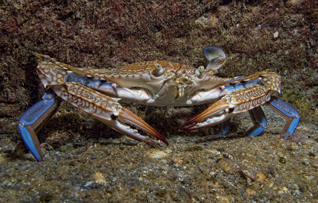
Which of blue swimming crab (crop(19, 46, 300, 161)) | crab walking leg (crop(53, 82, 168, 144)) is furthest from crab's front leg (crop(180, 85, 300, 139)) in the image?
crab walking leg (crop(53, 82, 168, 144))

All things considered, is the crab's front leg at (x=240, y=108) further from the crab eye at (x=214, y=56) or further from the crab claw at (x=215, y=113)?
the crab eye at (x=214, y=56)

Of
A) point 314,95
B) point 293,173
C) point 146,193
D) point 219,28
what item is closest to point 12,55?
point 146,193

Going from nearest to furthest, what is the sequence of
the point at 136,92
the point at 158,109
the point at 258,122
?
1. the point at 136,92
2. the point at 258,122
3. the point at 158,109

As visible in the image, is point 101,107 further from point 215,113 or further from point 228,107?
point 228,107

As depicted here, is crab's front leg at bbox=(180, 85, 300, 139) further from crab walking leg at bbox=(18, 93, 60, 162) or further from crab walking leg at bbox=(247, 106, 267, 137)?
crab walking leg at bbox=(18, 93, 60, 162)

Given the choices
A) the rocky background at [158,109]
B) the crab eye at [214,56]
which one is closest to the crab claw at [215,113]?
the rocky background at [158,109]

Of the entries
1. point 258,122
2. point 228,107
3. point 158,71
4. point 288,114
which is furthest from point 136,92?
point 288,114

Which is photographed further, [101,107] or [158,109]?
[158,109]
